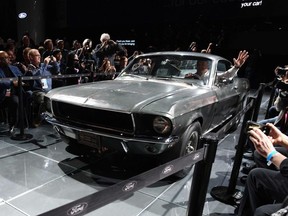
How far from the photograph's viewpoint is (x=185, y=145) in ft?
10.7

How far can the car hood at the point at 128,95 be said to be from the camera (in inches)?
119

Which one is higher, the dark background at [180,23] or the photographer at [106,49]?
the dark background at [180,23]

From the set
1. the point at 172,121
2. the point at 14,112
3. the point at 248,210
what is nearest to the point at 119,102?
the point at 172,121

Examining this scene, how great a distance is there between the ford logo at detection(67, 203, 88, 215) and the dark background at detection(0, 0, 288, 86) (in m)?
10.6

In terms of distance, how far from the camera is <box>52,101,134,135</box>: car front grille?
A: 3080mm

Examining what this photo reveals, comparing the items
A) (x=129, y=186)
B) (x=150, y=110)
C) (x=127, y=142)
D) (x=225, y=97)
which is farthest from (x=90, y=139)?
(x=225, y=97)

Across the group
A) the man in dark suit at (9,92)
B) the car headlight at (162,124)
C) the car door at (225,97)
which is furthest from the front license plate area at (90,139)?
the man in dark suit at (9,92)

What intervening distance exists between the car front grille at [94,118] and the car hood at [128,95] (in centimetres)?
10

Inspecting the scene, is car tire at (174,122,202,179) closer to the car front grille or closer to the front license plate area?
the car front grille

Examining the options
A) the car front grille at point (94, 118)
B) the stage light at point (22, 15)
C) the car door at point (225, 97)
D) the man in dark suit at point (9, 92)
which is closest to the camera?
the car front grille at point (94, 118)

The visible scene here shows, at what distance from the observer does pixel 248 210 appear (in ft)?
7.75

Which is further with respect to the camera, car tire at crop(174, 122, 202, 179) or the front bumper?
car tire at crop(174, 122, 202, 179)

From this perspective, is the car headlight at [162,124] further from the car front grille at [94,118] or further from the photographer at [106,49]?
the photographer at [106,49]

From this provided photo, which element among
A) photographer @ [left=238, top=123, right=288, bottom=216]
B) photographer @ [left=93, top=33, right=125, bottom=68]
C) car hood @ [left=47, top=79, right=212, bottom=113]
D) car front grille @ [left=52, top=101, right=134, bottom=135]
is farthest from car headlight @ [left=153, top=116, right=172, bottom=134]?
photographer @ [left=93, top=33, right=125, bottom=68]
